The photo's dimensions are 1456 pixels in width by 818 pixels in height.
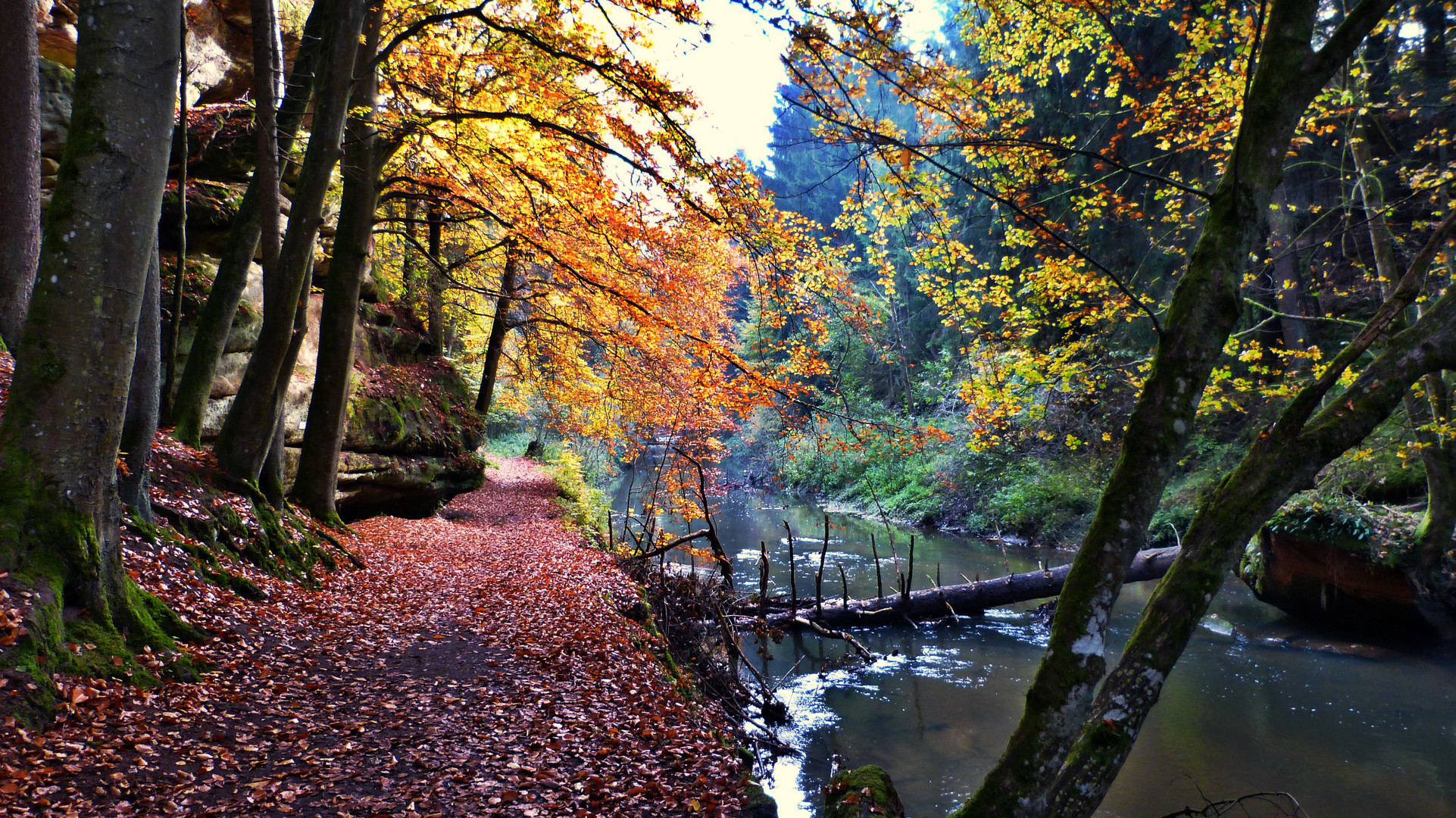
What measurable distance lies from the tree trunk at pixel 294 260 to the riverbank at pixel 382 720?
176cm

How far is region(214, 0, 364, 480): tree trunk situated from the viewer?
695 centimetres

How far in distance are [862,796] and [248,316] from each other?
33.1 ft

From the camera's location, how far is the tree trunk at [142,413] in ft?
16.8

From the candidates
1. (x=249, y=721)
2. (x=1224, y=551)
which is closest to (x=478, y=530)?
(x=249, y=721)

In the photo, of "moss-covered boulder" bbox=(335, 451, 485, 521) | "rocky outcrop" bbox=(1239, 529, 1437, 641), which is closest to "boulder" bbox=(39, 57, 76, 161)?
"moss-covered boulder" bbox=(335, 451, 485, 521)

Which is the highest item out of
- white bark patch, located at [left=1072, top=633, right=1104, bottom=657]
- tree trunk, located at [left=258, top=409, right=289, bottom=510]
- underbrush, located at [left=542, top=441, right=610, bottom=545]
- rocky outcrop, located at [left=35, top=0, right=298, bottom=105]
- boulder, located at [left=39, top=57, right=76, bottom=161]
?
rocky outcrop, located at [left=35, top=0, right=298, bottom=105]

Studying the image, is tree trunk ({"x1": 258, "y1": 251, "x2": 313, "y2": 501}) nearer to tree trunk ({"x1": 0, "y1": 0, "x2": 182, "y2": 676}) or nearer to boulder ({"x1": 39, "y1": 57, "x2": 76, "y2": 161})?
boulder ({"x1": 39, "y1": 57, "x2": 76, "y2": 161})

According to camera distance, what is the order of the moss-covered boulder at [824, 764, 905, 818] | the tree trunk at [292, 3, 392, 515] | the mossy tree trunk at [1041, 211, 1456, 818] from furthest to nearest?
the tree trunk at [292, 3, 392, 515], the moss-covered boulder at [824, 764, 905, 818], the mossy tree trunk at [1041, 211, 1456, 818]

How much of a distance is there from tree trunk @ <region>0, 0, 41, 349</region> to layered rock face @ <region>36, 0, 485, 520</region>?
58.8 inches

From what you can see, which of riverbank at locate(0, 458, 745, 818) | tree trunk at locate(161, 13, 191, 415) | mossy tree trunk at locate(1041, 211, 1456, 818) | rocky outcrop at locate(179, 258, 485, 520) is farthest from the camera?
rocky outcrop at locate(179, 258, 485, 520)

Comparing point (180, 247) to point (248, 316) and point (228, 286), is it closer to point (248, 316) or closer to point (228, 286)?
point (228, 286)

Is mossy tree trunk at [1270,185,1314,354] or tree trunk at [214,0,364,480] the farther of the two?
mossy tree trunk at [1270,185,1314,354]

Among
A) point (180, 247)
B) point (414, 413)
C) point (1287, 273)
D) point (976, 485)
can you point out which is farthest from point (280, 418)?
point (1287, 273)

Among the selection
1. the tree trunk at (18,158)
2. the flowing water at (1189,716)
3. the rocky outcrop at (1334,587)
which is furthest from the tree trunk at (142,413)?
the rocky outcrop at (1334,587)
